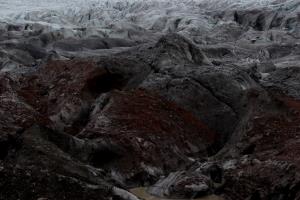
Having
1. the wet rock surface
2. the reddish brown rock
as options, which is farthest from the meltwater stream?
the reddish brown rock

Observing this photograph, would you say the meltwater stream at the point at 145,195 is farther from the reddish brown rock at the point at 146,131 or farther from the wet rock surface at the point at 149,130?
the reddish brown rock at the point at 146,131

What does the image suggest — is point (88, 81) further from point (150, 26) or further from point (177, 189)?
point (150, 26)

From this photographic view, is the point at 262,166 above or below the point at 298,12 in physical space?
above

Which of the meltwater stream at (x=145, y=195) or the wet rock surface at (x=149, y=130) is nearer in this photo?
the wet rock surface at (x=149, y=130)

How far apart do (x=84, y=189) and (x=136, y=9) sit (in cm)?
11163

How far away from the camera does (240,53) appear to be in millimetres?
44688

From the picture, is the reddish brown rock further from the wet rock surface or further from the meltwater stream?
the meltwater stream

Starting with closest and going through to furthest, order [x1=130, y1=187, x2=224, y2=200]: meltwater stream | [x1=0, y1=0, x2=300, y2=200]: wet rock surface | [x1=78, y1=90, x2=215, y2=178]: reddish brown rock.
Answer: [x1=0, y1=0, x2=300, y2=200]: wet rock surface < [x1=130, y1=187, x2=224, y2=200]: meltwater stream < [x1=78, y1=90, x2=215, y2=178]: reddish brown rock

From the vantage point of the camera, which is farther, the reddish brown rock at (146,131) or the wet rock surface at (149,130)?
the reddish brown rock at (146,131)

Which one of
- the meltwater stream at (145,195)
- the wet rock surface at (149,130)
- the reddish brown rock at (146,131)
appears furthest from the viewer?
the reddish brown rock at (146,131)

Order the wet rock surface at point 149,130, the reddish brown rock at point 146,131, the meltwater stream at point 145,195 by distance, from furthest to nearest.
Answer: the reddish brown rock at point 146,131 → the meltwater stream at point 145,195 → the wet rock surface at point 149,130

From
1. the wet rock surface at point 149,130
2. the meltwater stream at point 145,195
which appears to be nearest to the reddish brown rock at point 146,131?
the wet rock surface at point 149,130

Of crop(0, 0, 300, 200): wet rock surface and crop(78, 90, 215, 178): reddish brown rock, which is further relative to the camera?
crop(78, 90, 215, 178): reddish brown rock

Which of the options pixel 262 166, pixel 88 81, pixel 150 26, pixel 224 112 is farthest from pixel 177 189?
pixel 150 26
